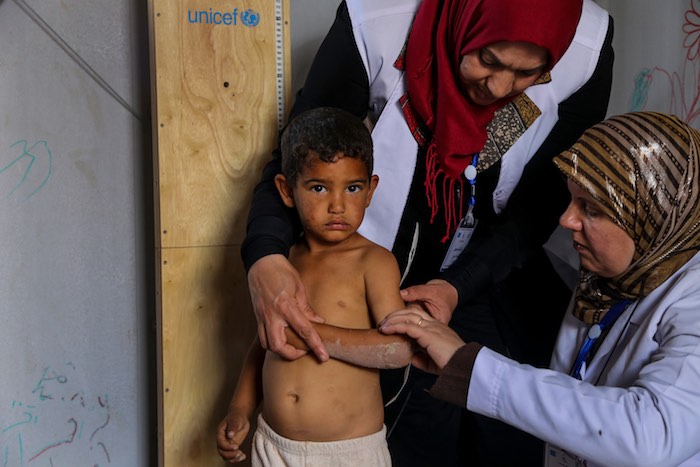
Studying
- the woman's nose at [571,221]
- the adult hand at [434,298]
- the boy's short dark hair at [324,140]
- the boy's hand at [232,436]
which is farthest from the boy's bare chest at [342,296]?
the woman's nose at [571,221]

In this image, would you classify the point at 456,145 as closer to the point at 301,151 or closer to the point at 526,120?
the point at 526,120

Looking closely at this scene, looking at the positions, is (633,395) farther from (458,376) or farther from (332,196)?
(332,196)

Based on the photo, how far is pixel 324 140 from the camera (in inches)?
65.6

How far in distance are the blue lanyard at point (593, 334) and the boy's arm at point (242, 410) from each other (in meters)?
0.77

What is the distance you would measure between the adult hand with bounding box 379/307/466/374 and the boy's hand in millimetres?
453

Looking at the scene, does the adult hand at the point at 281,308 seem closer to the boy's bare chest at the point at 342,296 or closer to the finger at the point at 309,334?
the finger at the point at 309,334

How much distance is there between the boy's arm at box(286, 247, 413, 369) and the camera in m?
1.60

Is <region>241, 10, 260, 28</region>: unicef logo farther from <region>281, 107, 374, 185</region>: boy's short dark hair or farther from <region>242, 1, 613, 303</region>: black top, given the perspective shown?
<region>281, 107, 374, 185</region>: boy's short dark hair

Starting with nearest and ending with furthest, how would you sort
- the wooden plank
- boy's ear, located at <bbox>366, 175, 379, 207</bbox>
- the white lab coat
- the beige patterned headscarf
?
1. the white lab coat
2. the beige patterned headscarf
3. boy's ear, located at <bbox>366, 175, 379, 207</bbox>
4. the wooden plank

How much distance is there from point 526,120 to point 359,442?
89 centimetres

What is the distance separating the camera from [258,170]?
2420 millimetres

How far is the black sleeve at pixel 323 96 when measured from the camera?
1776 millimetres

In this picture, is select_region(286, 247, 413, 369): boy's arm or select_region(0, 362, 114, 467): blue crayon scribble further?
select_region(0, 362, 114, 467): blue crayon scribble

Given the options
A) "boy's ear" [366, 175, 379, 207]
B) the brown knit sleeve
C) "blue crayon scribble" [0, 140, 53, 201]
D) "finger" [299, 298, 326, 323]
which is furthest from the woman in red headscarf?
"blue crayon scribble" [0, 140, 53, 201]
